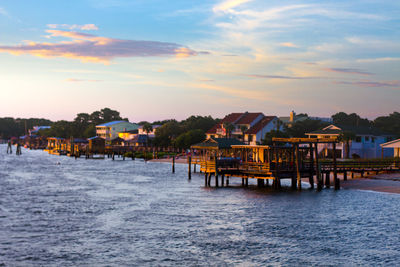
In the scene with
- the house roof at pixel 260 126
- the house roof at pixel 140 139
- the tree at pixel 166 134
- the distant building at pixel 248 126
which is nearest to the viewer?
the distant building at pixel 248 126

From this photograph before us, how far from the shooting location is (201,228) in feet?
115

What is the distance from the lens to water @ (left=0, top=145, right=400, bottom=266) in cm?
2767

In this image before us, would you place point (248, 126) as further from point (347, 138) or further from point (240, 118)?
point (347, 138)

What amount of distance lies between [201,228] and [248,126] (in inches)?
3975

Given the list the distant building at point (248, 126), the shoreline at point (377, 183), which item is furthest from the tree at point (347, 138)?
the distant building at point (248, 126)

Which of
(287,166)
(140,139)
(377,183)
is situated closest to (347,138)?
(377,183)

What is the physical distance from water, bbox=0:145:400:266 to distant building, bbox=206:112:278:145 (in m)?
71.6

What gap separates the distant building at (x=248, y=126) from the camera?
12812cm

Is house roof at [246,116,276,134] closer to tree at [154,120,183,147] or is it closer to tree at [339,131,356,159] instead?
tree at [339,131,356,159]

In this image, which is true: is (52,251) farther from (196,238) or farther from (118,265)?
(196,238)

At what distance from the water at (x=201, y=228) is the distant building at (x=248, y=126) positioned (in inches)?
2817

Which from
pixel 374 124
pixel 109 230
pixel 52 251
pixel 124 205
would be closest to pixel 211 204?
pixel 124 205

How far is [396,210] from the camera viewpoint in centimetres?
4250

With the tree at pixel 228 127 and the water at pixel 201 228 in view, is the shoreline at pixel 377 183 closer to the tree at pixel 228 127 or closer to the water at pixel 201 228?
the water at pixel 201 228
